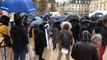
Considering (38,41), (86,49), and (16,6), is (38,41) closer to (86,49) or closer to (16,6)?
(16,6)

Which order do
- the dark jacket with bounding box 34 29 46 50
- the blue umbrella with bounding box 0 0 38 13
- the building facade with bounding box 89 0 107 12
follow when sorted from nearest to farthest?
the blue umbrella with bounding box 0 0 38 13, the dark jacket with bounding box 34 29 46 50, the building facade with bounding box 89 0 107 12

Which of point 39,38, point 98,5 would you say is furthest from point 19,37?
point 98,5

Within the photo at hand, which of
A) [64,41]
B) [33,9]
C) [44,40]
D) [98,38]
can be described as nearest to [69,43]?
[64,41]

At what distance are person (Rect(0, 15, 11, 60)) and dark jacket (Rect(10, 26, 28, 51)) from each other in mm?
245

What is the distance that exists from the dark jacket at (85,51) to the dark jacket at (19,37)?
257 cm

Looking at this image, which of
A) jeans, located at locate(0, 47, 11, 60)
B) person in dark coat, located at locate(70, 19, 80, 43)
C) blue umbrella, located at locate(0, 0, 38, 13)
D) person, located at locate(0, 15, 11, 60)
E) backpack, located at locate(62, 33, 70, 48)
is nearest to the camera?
blue umbrella, located at locate(0, 0, 38, 13)

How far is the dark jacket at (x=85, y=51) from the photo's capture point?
8.09m

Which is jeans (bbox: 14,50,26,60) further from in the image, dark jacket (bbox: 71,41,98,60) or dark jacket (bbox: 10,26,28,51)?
dark jacket (bbox: 71,41,98,60)

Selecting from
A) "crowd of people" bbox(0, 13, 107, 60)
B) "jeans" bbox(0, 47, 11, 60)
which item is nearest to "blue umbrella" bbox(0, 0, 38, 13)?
"crowd of people" bbox(0, 13, 107, 60)

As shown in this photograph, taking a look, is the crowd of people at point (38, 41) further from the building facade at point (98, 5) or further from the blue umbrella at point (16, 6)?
the building facade at point (98, 5)

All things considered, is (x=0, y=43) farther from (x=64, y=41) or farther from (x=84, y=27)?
(x=84, y=27)

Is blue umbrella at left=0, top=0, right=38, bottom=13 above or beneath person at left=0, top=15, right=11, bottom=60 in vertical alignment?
above

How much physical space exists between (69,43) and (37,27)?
1.53m

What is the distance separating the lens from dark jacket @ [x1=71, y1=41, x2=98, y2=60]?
26.6 ft
